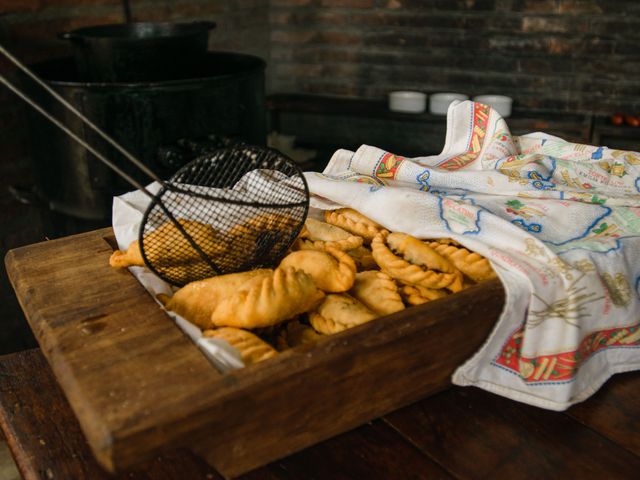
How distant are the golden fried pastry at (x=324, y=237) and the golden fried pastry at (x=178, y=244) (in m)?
0.18

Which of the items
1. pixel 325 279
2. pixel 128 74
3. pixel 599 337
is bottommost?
pixel 599 337

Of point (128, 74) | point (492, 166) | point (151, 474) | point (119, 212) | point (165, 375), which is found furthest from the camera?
point (128, 74)

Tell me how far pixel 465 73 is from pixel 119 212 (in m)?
2.82

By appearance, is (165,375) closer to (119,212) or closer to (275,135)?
(119,212)

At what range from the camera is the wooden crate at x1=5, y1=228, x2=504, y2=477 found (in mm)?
751

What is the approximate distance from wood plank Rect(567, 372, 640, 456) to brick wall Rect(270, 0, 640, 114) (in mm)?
2746

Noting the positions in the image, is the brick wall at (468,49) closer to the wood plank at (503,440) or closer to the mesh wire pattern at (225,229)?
the mesh wire pattern at (225,229)

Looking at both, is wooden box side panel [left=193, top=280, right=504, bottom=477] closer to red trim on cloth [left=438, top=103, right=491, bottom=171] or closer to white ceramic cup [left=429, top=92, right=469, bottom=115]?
red trim on cloth [left=438, top=103, right=491, bottom=171]

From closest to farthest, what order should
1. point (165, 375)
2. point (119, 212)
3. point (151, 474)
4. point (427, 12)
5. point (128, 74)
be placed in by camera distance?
point (165, 375) → point (151, 474) → point (119, 212) → point (128, 74) → point (427, 12)

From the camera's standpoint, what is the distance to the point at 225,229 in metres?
1.11

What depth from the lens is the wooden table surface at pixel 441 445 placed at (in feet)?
2.94

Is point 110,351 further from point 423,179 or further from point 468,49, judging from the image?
point 468,49

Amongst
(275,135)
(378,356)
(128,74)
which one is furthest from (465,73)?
(378,356)

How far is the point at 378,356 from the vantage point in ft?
2.93
